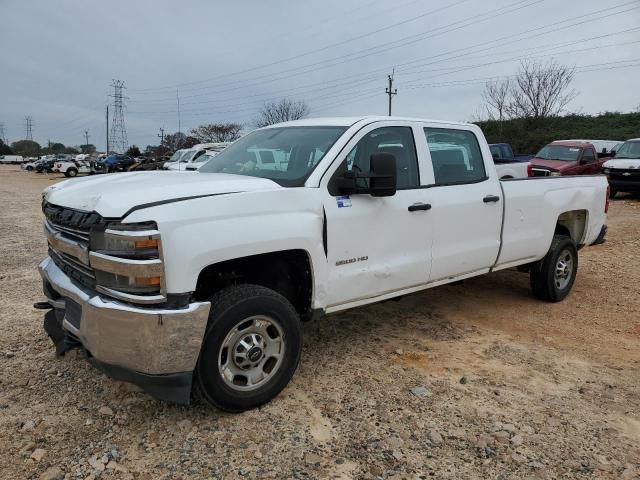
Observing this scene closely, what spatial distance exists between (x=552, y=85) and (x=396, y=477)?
159ft

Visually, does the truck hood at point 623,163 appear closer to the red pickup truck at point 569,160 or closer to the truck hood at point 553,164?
the red pickup truck at point 569,160

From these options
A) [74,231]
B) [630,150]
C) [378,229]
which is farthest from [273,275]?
[630,150]

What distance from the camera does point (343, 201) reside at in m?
3.50

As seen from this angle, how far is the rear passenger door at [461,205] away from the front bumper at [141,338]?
85.9 inches

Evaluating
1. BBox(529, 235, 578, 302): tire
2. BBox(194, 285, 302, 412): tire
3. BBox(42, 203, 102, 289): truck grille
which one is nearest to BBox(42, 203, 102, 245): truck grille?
BBox(42, 203, 102, 289): truck grille

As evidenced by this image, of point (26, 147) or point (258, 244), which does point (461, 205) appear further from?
point (26, 147)

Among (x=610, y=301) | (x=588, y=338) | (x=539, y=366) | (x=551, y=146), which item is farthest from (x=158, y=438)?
(x=551, y=146)

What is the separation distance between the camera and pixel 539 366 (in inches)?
156

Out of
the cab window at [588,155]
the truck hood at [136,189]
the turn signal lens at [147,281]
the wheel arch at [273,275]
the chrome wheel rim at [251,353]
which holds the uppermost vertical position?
the cab window at [588,155]

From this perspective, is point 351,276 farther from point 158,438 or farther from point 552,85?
point 552,85

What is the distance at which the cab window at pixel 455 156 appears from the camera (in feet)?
14.1

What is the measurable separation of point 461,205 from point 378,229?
1024 mm

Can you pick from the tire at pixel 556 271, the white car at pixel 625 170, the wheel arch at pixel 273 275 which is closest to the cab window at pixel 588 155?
the white car at pixel 625 170

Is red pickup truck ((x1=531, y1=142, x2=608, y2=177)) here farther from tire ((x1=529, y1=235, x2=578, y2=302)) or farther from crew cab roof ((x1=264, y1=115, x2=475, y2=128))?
crew cab roof ((x1=264, y1=115, x2=475, y2=128))
